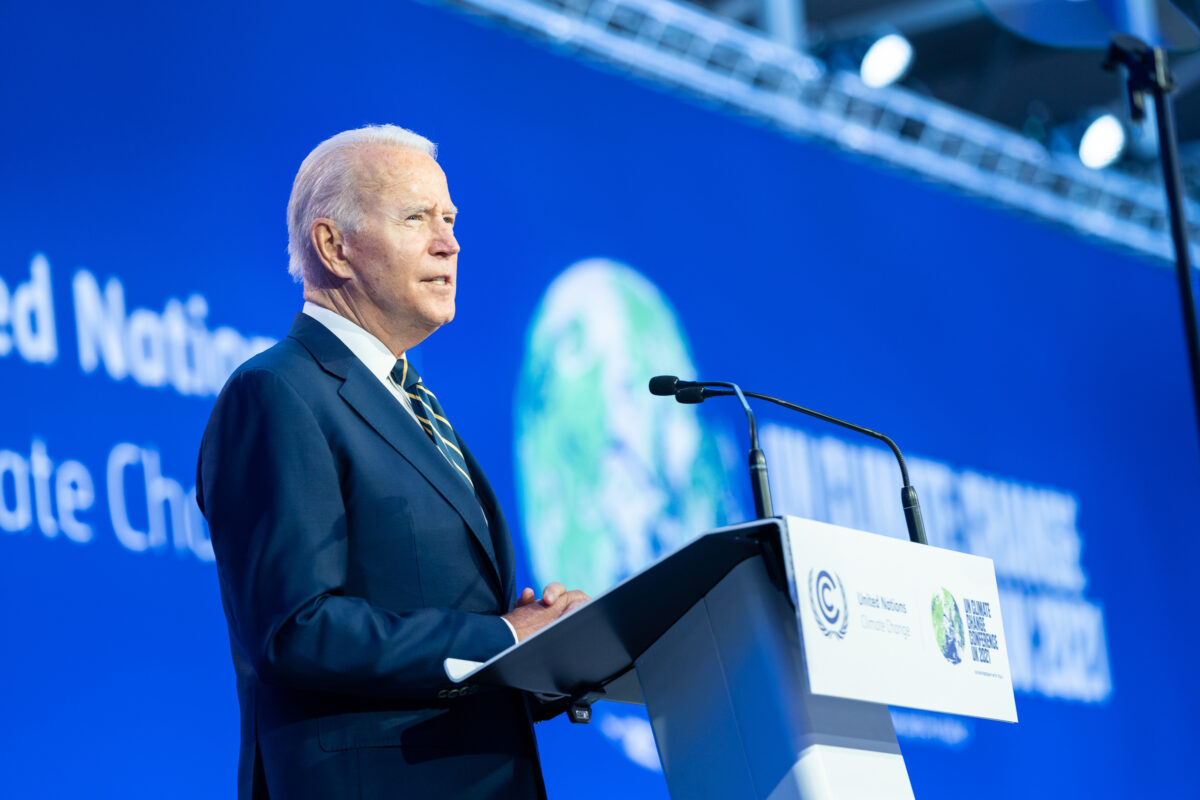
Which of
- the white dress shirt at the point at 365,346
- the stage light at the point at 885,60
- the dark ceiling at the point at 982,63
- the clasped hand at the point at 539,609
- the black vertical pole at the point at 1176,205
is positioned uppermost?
the dark ceiling at the point at 982,63

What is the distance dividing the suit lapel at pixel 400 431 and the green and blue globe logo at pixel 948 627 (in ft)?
1.95

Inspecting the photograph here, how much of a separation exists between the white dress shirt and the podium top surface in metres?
0.29

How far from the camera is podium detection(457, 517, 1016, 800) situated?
5.02 feet

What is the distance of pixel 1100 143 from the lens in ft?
22.9

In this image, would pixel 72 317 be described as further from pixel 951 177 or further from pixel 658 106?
pixel 951 177

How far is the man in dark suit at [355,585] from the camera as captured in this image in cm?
171

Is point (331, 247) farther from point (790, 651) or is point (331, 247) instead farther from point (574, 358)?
point (574, 358)

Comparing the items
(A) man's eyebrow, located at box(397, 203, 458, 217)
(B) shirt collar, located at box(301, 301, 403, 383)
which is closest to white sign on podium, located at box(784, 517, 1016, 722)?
(B) shirt collar, located at box(301, 301, 403, 383)

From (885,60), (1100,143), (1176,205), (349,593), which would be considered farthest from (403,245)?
(1100,143)

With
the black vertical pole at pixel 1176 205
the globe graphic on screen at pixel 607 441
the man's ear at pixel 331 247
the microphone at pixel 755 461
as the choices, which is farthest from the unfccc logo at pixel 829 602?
the globe graphic on screen at pixel 607 441

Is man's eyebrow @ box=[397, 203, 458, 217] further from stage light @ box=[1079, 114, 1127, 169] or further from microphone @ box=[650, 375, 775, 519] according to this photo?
stage light @ box=[1079, 114, 1127, 169]

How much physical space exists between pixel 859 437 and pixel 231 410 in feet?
12.5

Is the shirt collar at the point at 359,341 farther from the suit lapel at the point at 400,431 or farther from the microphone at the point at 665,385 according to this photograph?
the microphone at the point at 665,385

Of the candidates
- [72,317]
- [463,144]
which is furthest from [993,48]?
[72,317]
